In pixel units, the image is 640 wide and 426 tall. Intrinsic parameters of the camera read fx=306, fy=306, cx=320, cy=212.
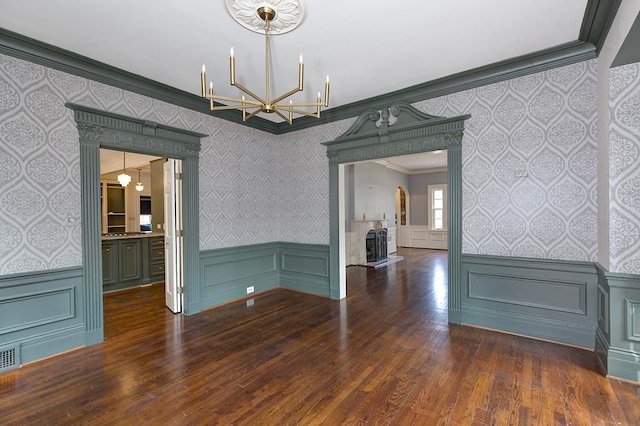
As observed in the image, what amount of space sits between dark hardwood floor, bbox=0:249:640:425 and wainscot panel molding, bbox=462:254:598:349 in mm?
168

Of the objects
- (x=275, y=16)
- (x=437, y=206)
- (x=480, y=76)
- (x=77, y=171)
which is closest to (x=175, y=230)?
(x=77, y=171)

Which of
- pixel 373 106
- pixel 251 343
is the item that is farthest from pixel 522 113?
pixel 251 343

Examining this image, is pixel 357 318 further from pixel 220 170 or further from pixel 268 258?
pixel 220 170

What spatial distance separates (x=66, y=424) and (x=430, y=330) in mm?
Answer: 3367

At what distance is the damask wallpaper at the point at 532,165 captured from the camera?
3.09m

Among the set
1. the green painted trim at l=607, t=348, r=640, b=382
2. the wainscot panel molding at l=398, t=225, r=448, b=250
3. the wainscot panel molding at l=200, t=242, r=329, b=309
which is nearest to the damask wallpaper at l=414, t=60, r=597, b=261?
the green painted trim at l=607, t=348, r=640, b=382

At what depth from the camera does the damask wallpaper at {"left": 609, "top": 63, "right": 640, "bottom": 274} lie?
2475mm

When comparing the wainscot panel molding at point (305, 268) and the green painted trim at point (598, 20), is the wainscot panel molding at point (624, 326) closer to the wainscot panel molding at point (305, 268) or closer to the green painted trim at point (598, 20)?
the green painted trim at point (598, 20)

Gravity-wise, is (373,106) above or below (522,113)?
above

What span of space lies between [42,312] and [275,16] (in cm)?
351

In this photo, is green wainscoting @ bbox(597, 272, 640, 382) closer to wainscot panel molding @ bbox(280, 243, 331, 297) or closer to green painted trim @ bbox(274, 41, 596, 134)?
green painted trim @ bbox(274, 41, 596, 134)

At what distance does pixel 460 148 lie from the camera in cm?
376

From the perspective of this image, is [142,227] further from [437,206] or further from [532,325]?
[532,325]

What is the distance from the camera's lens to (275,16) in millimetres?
2457
